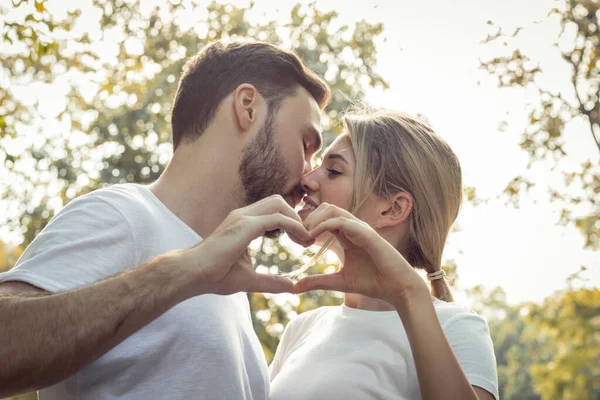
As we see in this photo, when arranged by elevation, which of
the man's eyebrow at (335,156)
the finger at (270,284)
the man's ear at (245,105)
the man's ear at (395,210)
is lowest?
the finger at (270,284)

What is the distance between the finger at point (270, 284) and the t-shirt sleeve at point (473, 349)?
0.77m

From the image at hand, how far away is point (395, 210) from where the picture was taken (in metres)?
3.28

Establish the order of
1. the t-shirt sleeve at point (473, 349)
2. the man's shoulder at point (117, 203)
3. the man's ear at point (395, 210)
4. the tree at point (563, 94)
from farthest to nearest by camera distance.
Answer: the tree at point (563, 94) → the man's ear at point (395, 210) → the t-shirt sleeve at point (473, 349) → the man's shoulder at point (117, 203)

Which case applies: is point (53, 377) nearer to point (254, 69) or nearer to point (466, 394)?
point (466, 394)

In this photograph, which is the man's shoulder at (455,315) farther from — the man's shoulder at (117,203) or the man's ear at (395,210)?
the man's shoulder at (117,203)

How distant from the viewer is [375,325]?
3068 mm

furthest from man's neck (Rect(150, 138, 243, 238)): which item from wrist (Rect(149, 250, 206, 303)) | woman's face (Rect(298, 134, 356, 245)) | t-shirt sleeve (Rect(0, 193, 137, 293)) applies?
wrist (Rect(149, 250, 206, 303))

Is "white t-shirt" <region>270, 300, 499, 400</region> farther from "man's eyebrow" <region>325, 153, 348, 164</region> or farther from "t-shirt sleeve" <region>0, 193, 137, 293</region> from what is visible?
"t-shirt sleeve" <region>0, 193, 137, 293</region>

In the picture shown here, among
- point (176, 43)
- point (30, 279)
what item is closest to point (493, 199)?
point (176, 43)

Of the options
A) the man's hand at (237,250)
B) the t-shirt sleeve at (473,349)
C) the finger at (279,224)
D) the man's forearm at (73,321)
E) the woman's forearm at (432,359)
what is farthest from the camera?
the t-shirt sleeve at (473,349)

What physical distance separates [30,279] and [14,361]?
1.20 ft

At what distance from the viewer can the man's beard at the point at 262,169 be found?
131 inches

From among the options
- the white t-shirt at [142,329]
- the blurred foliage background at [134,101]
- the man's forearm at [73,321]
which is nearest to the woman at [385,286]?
the white t-shirt at [142,329]

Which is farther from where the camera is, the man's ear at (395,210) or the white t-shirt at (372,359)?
the man's ear at (395,210)
